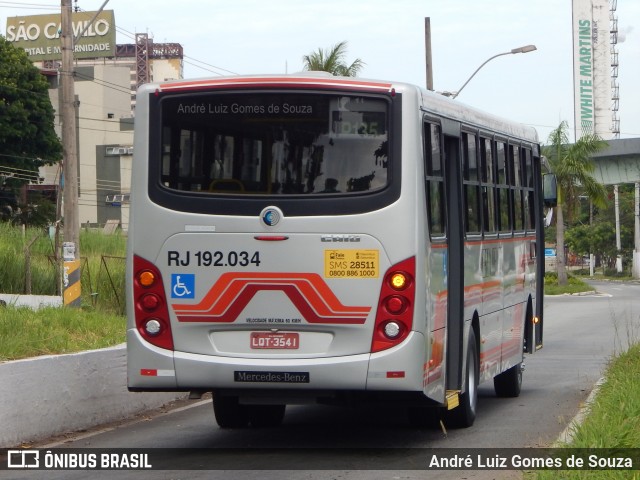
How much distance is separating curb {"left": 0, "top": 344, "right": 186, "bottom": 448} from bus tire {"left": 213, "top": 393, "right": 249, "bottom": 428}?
140 cm

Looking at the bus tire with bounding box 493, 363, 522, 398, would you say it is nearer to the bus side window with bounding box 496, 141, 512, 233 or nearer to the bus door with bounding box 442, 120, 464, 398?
the bus side window with bounding box 496, 141, 512, 233

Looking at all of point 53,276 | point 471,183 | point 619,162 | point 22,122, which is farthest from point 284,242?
point 22,122

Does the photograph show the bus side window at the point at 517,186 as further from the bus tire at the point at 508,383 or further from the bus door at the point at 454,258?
the bus door at the point at 454,258

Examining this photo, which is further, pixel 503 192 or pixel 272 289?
pixel 503 192

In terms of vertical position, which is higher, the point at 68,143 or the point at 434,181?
the point at 68,143

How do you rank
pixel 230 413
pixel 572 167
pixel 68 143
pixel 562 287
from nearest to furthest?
pixel 230 413
pixel 68 143
pixel 572 167
pixel 562 287

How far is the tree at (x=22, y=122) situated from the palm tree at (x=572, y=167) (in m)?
27.1

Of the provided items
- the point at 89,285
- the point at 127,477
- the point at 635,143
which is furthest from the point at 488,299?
the point at 635,143

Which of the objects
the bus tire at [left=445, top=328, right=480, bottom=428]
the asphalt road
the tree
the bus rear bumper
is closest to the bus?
the bus rear bumper

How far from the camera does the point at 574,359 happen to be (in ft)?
71.9

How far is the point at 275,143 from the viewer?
406 inches

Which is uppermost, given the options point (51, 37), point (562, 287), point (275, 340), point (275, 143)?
point (51, 37)

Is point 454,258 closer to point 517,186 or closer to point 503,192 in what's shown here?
point 503,192

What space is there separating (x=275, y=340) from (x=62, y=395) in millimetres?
3187
